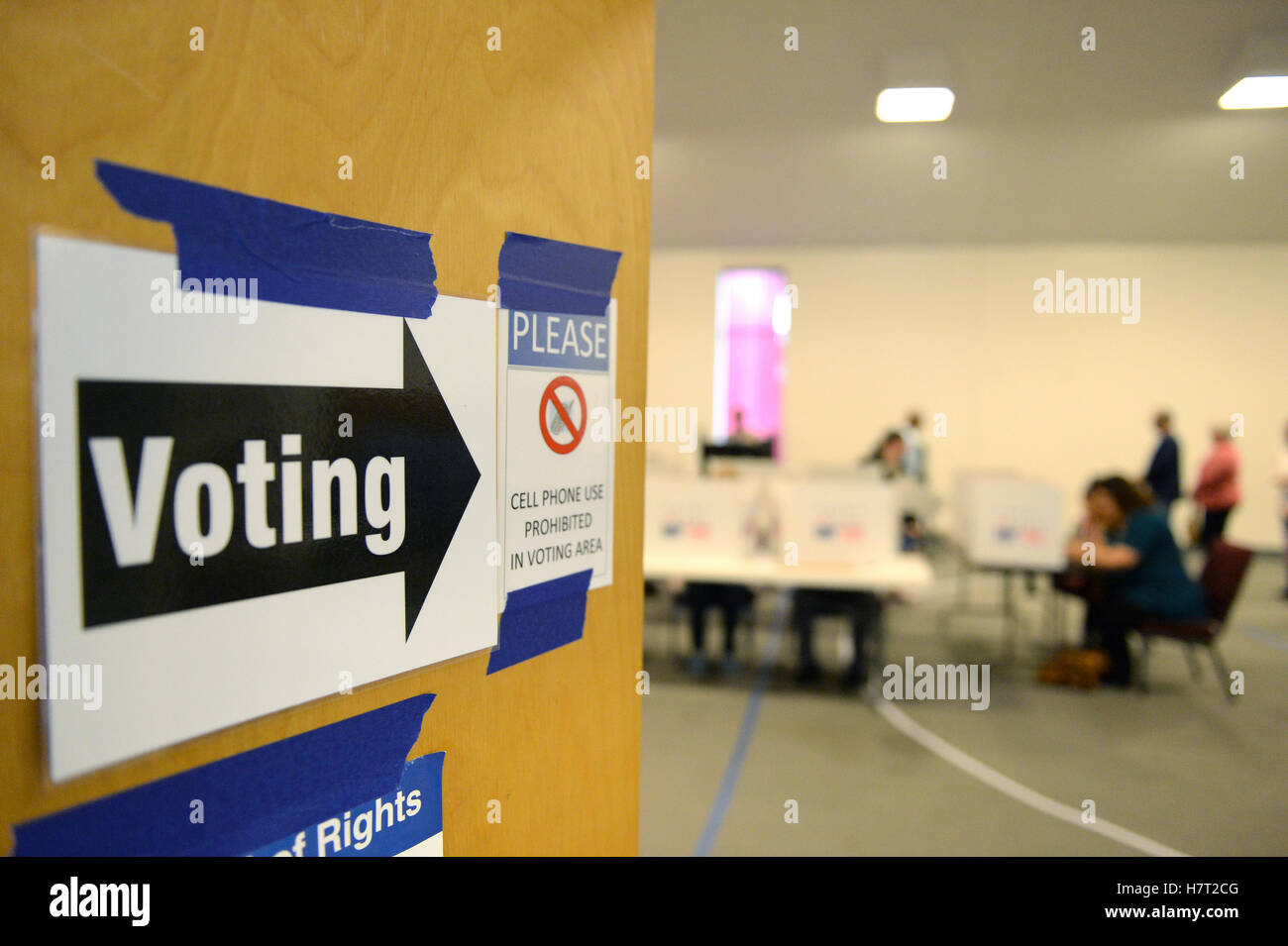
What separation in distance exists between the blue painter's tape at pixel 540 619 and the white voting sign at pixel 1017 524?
489 centimetres

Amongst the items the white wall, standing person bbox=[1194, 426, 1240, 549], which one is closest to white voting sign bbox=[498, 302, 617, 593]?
standing person bbox=[1194, 426, 1240, 549]

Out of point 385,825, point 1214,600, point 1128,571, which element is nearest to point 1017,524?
point 1128,571

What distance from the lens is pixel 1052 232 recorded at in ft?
25.8

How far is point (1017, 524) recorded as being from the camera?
17.5 ft

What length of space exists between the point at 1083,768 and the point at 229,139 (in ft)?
14.2

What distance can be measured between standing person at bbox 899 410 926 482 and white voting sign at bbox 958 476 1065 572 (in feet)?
14.8

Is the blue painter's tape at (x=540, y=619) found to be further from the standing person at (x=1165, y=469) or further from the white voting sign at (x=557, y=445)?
the standing person at (x=1165, y=469)

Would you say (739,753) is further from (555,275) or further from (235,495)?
(235,495)

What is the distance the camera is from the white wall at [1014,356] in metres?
9.77

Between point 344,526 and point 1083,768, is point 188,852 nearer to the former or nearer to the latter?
point 344,526

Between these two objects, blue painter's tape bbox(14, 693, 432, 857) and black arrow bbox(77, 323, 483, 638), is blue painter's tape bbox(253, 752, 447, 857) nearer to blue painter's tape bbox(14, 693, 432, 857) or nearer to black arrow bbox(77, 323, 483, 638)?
blue painter's tape bbox(14, 693, 432, 857)

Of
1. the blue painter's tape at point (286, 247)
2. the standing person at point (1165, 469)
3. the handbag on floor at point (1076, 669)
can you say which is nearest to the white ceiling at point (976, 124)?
the standing person at point (1165, 469)

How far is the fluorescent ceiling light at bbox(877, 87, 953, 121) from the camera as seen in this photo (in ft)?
14.1
